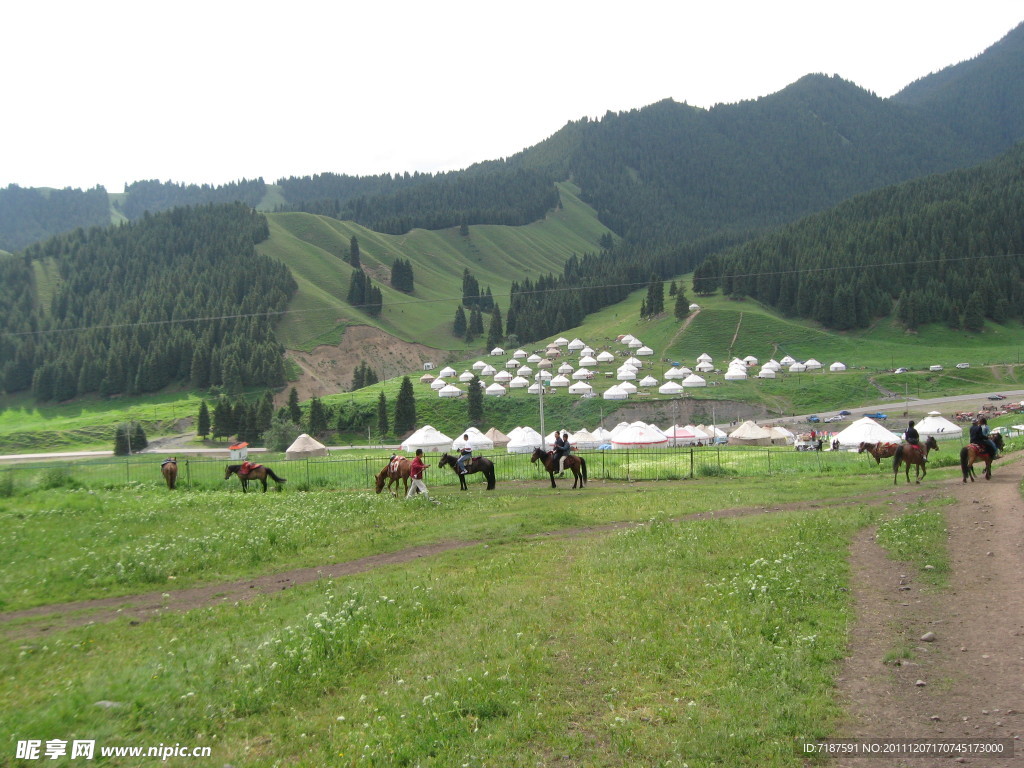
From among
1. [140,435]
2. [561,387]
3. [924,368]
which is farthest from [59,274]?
[924,368]

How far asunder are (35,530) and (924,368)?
112m

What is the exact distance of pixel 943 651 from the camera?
9.16 m

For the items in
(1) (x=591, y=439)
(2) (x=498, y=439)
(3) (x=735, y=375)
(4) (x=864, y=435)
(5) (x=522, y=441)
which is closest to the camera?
(4) (x=864, y=435)

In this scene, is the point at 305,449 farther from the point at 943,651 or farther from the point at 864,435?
the point at 943,651

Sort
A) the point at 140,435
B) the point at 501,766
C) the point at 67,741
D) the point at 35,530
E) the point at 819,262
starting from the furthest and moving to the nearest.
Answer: the point at 819,262, the point at 140,435, the point at 35,530, the point at 67,741, the point at 501,766

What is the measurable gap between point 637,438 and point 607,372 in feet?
178

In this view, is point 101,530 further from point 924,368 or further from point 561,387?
point 924,368

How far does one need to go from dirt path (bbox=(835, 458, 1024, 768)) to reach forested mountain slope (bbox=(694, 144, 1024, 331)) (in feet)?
440

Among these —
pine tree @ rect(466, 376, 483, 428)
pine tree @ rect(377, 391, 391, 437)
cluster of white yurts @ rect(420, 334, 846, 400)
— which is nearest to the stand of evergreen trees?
cluster of white yurts @ rect(420, 334, 846, 400)

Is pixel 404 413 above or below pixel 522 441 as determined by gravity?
above

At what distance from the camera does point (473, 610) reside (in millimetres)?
11898

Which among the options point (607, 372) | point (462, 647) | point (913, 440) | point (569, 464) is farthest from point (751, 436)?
point (462, 647)

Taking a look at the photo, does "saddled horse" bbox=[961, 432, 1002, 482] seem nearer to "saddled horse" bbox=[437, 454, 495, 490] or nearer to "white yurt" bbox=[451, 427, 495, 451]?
"saddled horse" bbox=[437, 454, 495, 490]

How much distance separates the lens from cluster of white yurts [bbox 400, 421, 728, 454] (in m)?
65.4
